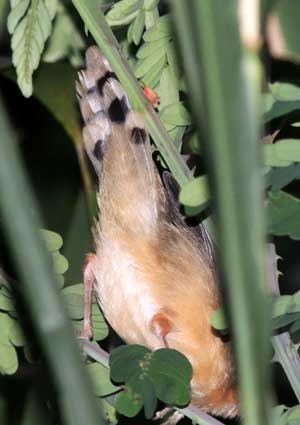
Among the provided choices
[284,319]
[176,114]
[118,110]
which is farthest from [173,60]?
[284,319]

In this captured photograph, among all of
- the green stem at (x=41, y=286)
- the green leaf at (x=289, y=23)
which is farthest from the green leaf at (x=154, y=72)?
the green stem at (x=41, y=286)

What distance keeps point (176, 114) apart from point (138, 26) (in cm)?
24

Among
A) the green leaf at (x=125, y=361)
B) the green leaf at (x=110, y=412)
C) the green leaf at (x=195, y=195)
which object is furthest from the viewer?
the green leaf at (x=110, y=412)

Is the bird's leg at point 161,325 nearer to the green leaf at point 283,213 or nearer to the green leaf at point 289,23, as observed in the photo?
the green leaf at point 283,213

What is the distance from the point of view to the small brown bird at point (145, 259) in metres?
2.27

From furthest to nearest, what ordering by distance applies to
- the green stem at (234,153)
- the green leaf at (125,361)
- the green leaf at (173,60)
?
the green leaf at (173,60)
the green leaf at (125,361)
the green stem at (234,153)

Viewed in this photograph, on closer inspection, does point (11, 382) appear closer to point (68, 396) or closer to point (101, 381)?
point (101, 381)

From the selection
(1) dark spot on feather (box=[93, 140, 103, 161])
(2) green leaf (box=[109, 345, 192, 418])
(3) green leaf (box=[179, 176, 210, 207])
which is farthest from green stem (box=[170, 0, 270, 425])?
(1) dark spot on feather (box=[93, 140, 103, 161])

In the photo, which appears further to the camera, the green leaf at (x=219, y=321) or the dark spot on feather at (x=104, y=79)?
the dark spot on feather at (x=104, y=79)

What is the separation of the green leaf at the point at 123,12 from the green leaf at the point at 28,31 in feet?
0.63

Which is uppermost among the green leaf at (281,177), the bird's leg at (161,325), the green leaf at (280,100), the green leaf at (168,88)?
the green leaf at (280,100)

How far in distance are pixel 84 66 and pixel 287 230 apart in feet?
3.72

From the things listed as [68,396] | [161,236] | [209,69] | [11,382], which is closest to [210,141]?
[209,69]

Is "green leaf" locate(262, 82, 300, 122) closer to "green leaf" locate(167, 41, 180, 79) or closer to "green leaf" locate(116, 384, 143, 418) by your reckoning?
"green leaf" locate(167, 41, 180, 79)
